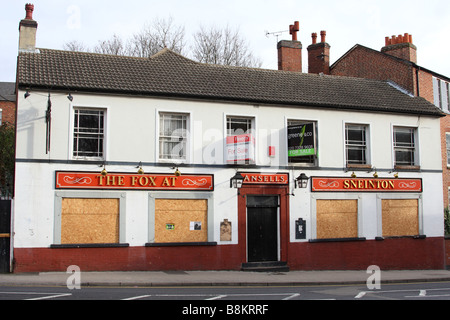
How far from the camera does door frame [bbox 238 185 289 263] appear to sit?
61.6ft

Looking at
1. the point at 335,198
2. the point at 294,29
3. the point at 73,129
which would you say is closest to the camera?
the point at 73,129

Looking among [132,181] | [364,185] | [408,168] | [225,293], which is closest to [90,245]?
[132,181]

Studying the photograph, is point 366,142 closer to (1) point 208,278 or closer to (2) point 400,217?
(2) point 400,217

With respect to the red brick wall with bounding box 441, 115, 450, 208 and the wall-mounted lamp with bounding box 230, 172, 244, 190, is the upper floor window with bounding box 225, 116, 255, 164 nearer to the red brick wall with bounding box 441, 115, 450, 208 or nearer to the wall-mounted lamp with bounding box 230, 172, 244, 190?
the wall-mounted lamp with bounding box 230, 172, 244, 190

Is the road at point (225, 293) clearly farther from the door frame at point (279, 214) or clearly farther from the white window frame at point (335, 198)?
the white window frame at point (335, 198)

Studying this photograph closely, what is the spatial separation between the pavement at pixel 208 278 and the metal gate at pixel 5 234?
58cm

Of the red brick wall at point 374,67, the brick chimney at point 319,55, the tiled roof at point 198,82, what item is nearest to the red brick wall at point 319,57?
the brick chimney at point 319,55

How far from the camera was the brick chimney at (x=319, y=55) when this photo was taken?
93.5ft

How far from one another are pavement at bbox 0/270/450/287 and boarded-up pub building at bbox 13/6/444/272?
77 cm

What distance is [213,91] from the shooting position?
1920 cm

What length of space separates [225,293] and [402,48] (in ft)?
58.6

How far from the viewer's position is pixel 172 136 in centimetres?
1844

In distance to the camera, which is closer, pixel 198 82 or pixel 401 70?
pixel 198 82
